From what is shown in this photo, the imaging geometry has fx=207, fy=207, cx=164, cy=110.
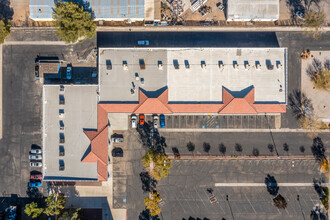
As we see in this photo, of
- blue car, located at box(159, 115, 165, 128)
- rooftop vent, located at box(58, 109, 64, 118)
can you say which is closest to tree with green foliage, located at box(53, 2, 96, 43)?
rooftop vent, located at box(58, 109, 64, 118)

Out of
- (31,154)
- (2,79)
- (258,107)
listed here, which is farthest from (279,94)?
(2,79)

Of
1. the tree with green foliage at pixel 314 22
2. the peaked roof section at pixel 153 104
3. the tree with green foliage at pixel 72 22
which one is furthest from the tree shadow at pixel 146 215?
the tree with green foliage at pixel 314 22

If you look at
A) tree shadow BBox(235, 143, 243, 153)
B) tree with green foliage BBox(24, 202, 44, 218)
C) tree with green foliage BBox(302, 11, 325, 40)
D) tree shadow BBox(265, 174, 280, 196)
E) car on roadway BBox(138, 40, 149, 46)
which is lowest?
tree with green foliage BBox(24, 202, 44, 218)

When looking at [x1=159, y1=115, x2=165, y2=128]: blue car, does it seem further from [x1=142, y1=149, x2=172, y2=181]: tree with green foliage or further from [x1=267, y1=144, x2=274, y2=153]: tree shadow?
[x1=267, y1=144, x2=274, y2=153]: tree shadow

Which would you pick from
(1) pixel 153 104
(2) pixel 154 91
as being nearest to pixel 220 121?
(1) pixel 153 104

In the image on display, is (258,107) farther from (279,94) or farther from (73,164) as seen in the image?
(73,164)

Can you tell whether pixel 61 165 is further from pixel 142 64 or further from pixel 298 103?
pixel 298 103

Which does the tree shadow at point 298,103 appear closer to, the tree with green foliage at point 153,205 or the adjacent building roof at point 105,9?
the tree with green foliage at point 153,205
